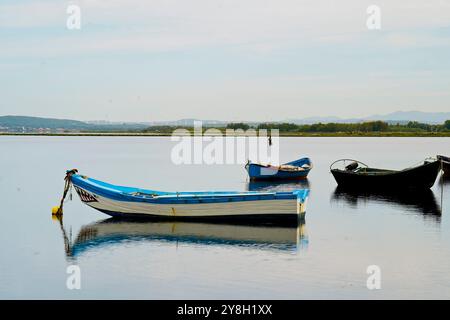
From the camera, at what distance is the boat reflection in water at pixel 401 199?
91.4 ft

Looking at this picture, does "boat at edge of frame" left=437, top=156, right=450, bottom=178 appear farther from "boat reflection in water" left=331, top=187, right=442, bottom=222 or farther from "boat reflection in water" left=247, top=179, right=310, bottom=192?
"boat reflection in water" left=247, top=179, right=310, bottom=192

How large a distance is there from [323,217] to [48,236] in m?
10.5

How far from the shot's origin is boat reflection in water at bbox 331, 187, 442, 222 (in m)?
27.9

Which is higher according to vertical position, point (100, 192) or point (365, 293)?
point (100, 192)

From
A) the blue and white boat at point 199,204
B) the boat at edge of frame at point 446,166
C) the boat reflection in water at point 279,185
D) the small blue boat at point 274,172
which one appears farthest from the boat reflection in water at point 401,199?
the boat at edge of frame at point 446,166

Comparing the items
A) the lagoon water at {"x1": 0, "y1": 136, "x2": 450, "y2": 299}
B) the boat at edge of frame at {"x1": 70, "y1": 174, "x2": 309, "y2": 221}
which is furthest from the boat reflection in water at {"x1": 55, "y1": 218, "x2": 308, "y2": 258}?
the boat at edge of frame at {"x1": 70, "y1": 174, "x2": 309, "y2": 221}

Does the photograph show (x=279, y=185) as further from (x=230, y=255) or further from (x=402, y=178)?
(x=230, y=255)

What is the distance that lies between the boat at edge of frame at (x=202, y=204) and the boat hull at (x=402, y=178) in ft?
35.1

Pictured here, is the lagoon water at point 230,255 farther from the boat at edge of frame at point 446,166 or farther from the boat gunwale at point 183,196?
the boat at edge of frame at point 446,166

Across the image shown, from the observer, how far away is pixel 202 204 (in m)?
22.5

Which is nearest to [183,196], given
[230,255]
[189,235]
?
[189,235]

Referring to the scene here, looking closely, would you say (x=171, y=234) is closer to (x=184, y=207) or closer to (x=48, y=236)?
(x=184, y=207)
